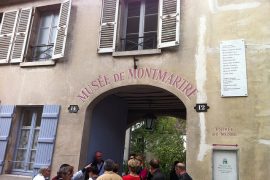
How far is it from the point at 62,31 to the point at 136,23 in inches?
75.6

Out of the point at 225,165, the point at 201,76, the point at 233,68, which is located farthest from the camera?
the point at 201,76

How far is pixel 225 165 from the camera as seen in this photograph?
6.17 m

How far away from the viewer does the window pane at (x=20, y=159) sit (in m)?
8.03

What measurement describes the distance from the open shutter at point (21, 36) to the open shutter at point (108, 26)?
2.29 metres

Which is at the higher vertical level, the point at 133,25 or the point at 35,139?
the point at 133,25

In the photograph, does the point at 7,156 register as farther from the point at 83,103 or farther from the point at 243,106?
the point at 243,106

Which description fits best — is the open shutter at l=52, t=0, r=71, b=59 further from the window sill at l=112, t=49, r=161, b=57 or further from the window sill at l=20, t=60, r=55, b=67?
the window sill at l=112, t=49, r=161, b=57

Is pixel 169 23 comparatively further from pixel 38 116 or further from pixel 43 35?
pixel 38 116

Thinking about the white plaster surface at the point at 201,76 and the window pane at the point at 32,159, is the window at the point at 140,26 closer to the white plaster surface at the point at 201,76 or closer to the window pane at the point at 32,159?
the white plaster surface at the point at 201,76

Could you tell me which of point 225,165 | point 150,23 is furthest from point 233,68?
point 150,23

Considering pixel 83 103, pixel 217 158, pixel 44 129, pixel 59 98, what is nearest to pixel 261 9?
pixel 217 158

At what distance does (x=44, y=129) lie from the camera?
777 cm

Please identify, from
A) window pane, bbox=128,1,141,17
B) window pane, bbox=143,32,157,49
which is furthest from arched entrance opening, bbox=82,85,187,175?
window pane, bbox=128,1,141,17

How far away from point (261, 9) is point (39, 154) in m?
5.96
